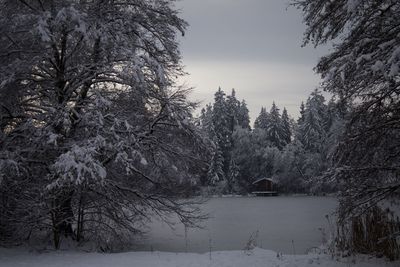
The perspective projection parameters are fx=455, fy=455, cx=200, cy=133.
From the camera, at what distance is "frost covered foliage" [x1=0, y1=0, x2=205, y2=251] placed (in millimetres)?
10203

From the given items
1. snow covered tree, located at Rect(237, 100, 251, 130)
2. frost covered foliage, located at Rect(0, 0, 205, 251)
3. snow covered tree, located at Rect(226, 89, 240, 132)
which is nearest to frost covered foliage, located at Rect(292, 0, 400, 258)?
frost covered foliage, located at Rect(0, 0, 205, 251)

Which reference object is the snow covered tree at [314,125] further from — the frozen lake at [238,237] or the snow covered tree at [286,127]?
the frozen lake at [238,237]

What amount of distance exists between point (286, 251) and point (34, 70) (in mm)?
9071

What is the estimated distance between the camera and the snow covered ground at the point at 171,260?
8.92 meters

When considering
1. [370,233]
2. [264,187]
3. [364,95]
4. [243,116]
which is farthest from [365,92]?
[243,116]

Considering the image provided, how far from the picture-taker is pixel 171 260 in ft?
31.4

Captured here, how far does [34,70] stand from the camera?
39.1ft

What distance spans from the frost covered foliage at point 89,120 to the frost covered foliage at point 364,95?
14.8 feet

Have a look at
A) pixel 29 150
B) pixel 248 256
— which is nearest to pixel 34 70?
pixel 29 150

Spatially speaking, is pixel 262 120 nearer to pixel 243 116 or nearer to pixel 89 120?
pixel 243 116

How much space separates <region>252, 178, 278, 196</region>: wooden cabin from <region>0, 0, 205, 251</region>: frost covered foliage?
49883 mm

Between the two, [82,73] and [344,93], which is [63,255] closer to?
[82,73]

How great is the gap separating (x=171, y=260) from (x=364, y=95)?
509cm

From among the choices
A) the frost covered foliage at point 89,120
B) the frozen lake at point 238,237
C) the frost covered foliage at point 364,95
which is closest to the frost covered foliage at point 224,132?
the frozen lake at point 238,237
